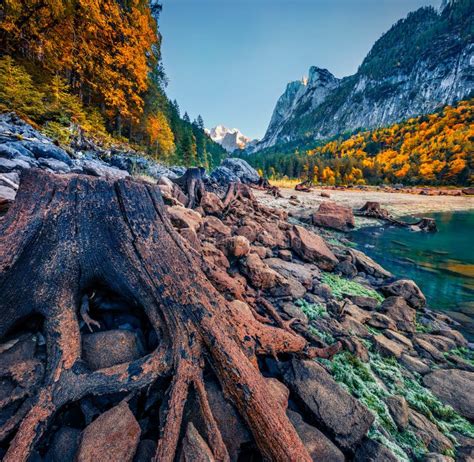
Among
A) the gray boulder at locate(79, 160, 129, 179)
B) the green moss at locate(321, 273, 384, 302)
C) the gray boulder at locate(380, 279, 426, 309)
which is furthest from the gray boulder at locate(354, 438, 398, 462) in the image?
the gray boulder at locate(79, 160, 129, 179)

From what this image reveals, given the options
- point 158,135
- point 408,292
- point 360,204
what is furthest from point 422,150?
point 408,292

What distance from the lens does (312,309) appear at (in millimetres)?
3566

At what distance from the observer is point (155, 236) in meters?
2.26

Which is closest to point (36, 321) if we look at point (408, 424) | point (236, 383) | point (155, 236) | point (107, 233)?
point (107, 233)

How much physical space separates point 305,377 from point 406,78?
199 m

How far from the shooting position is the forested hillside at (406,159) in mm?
53031

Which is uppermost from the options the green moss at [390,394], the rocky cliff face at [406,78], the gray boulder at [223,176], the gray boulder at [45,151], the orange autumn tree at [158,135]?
the rocky cliff face at [406,78]

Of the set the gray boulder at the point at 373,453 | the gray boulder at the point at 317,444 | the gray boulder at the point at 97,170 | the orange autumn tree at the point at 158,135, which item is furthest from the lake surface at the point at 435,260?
the orange autumn tree at the point at 158,135

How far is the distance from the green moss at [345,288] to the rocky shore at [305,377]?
81mm

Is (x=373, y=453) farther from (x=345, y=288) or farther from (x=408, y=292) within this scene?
(x=408, y=292)

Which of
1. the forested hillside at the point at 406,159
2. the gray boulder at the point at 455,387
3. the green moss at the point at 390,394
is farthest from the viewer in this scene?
the forested hillside at the point at 406,159

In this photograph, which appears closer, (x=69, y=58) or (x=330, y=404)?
(x=330, y=404)

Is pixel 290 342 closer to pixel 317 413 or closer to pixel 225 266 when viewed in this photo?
pixel 317 413

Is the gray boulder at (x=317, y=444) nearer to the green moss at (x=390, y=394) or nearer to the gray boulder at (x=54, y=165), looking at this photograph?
the green moss at (x=390, y=394)
